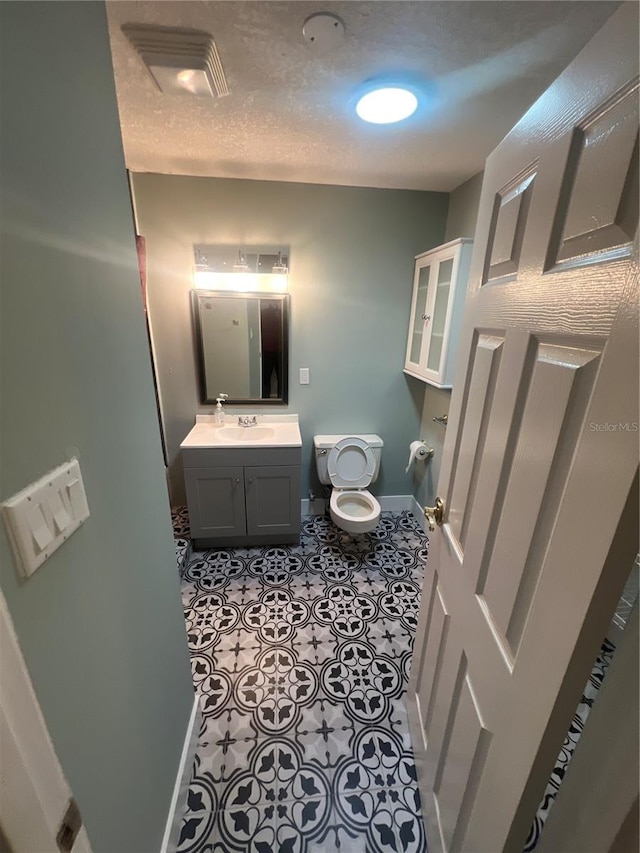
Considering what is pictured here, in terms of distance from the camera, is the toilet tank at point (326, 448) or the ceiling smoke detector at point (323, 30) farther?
the toilet tank at point (326, 448)

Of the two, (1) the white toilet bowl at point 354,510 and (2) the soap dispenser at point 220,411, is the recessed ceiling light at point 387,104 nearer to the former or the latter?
(2) the soap dispenser at point 220,411

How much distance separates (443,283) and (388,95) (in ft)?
3.17

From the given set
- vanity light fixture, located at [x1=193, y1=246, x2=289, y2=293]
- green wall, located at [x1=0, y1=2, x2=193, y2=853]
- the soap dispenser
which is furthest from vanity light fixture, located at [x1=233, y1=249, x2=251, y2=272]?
green wall, located at [x1=0, y1=2, x2=193, y2=853]

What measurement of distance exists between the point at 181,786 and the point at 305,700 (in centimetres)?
54

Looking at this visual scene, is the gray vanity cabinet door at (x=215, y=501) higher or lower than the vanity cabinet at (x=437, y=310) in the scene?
lower

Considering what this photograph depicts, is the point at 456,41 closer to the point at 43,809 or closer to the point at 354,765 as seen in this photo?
the point at 43,809

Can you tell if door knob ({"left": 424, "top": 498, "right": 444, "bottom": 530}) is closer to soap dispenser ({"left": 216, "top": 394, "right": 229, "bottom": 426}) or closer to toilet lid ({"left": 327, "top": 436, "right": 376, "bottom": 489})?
toilet lid ({"left": 327, "top": 436, "right": 376, "bottom": 489})

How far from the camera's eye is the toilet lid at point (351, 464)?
2459mm

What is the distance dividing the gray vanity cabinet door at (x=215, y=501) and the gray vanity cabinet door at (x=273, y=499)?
2.3 inches

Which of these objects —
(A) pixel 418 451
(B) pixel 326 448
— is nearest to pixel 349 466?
(B) pixel 326 448

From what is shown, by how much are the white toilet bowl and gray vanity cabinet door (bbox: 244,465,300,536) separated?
28 centimetres

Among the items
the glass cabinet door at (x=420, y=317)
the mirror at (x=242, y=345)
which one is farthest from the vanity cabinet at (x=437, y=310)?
the mirror at (x=242, y=345)

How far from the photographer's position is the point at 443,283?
198cm

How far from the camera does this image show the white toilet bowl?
215cm
